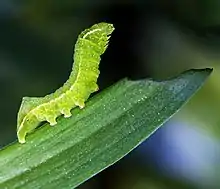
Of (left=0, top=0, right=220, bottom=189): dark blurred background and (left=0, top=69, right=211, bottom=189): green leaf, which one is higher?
(left=0, top=0, right=220, bottom=189): dark blurred background

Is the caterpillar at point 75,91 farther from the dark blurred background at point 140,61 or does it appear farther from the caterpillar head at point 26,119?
the dark blurred background at point 140,61

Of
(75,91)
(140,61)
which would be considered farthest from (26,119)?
(140,61)

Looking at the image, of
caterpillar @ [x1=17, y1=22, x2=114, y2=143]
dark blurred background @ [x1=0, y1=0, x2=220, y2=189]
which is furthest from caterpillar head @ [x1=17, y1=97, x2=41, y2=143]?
dark blurred background @ [x1=0, y1=0, x2=220, y2=189]

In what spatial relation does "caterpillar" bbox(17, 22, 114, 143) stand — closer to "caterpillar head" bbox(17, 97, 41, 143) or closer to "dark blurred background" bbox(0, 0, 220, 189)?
"caterpillar head" bbox(17, 97, 41, 143)

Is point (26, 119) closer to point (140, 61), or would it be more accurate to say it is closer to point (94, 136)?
point (94, 136)

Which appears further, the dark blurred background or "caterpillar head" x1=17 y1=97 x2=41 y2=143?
the dark blurred background

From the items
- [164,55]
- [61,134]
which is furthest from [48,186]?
[164,55]

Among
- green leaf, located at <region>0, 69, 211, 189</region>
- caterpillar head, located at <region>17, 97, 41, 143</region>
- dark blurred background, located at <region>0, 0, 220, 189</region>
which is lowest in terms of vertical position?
green leaf, located at <region>0, 69, 211, 189</region>
